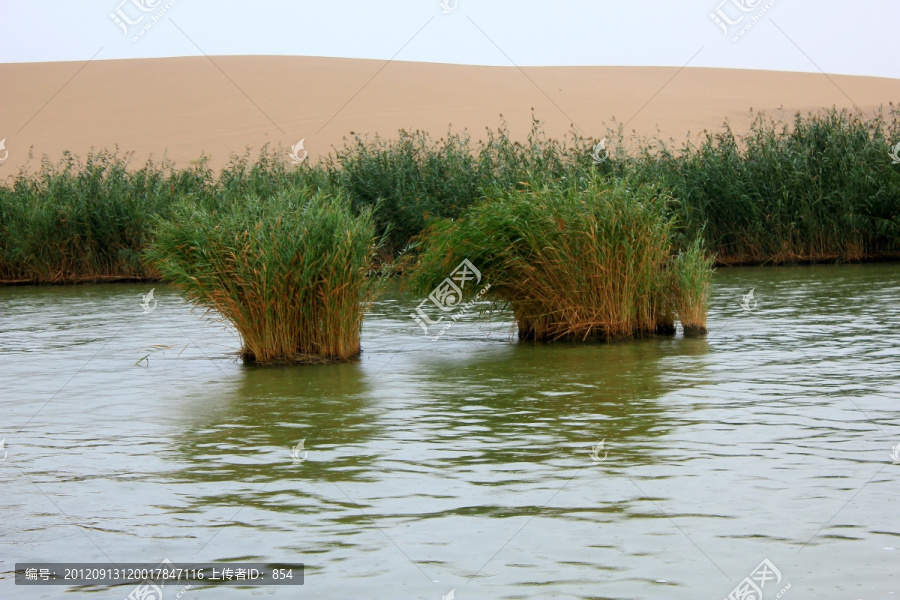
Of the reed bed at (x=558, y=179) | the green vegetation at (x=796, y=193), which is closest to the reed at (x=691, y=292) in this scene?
the reed bed at (x=558, y=179)

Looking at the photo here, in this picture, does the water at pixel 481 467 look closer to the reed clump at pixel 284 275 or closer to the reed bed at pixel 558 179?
the reed clump at pixel 284 275

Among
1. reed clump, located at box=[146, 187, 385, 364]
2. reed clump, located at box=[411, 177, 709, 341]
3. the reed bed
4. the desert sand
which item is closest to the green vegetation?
the reed bed

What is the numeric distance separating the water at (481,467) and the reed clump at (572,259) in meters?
0.46

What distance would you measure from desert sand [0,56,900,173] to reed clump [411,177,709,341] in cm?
3755

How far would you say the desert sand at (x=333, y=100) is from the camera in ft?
180

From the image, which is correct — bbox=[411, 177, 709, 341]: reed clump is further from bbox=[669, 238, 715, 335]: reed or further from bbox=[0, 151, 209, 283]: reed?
bbox=[0, 151, 209, 283]: reed

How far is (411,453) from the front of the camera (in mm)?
7398

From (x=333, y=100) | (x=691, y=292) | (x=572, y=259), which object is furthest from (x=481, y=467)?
(x=333, y=100)

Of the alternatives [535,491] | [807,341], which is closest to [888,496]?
[535,491]

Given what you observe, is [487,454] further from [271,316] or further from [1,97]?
[1,97]

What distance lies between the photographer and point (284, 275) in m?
11.4

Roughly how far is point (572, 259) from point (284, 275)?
326cm

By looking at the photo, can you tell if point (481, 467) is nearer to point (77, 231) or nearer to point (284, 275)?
point (284, 275)

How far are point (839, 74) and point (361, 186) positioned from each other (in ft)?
207
